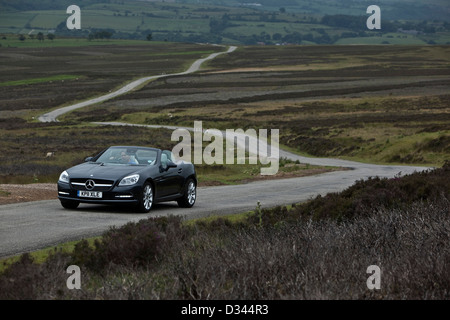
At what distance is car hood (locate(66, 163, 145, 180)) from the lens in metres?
17.2

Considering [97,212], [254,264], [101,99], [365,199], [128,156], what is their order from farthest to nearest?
[101,99], [128,156], [97,212], [365,199], [254,264]

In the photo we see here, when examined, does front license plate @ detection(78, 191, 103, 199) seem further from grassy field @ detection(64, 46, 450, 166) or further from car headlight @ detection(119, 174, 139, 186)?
grassy field @ detection(64, 46, 450, 166)

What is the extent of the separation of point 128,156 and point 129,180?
57.7 inches

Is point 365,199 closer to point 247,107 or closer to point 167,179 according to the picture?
point 167,179

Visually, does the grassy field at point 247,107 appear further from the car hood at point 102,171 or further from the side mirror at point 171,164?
the car hood at point 102,171

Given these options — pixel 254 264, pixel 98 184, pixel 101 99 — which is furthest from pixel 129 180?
pixel 101 99

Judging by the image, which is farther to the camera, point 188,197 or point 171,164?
point 188,197

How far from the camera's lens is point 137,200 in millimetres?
17188

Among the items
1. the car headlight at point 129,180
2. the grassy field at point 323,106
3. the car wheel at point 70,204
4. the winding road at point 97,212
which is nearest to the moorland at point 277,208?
the grassy field at point 323,106

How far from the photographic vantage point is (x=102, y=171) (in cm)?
1747

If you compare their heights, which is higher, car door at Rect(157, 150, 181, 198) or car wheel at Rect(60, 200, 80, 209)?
car door at Rect(157, 150, 181, 198)

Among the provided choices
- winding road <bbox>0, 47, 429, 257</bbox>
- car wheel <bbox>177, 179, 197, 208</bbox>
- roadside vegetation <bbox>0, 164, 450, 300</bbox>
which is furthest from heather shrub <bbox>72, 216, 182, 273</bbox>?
car wheel <bbox>177, 179, 197, 208</bbox>

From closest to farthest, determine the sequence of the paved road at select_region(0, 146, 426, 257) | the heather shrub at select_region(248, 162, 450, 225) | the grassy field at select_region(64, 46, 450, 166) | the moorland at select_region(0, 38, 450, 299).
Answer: the moorland at select_region(0, 38, 450, 299), the paved road at select_region(0, 146, 426, 257), the heather shrub at select_region(248, 162, 450, 225), the grassy field at select_region(64, 46, 450, 166)
